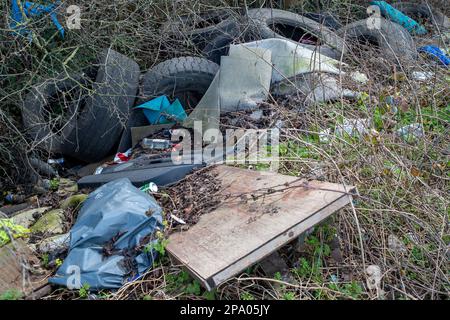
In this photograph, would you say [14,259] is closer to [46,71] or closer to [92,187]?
[92,187]

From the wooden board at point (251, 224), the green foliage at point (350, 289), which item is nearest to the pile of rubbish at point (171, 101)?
the wooden board at point (251, 224)

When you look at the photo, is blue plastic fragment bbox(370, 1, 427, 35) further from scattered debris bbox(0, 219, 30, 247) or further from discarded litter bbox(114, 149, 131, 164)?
scattered debris bbox(0, 219, 30, 247)

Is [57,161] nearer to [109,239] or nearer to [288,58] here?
[109,239]

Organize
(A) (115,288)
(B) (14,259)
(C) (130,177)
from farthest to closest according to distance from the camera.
Answer: (C) (130,177), (B) (14,259), (A) (115,288)

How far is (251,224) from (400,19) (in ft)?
14.9

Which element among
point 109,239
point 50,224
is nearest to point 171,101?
point 50,224

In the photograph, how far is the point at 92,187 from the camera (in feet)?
12.1

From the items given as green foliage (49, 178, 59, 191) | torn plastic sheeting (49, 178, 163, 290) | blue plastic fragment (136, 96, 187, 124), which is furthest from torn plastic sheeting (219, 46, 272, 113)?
torn plastic sheeting (49, 178, 163, 290)

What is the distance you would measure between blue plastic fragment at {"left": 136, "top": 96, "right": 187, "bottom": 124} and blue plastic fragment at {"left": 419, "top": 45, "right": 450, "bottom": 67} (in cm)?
266

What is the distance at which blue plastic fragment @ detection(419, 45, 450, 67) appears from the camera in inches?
185

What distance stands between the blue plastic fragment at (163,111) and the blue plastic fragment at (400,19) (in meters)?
3.09

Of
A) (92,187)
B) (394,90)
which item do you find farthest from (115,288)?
(394,90)

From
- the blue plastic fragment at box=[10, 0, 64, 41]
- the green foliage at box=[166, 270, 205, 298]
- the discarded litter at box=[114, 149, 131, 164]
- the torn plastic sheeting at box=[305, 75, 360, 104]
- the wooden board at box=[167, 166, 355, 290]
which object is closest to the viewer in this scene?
the wooden board at box=[167, 166, 355, 290]

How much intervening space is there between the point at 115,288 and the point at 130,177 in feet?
3.91
